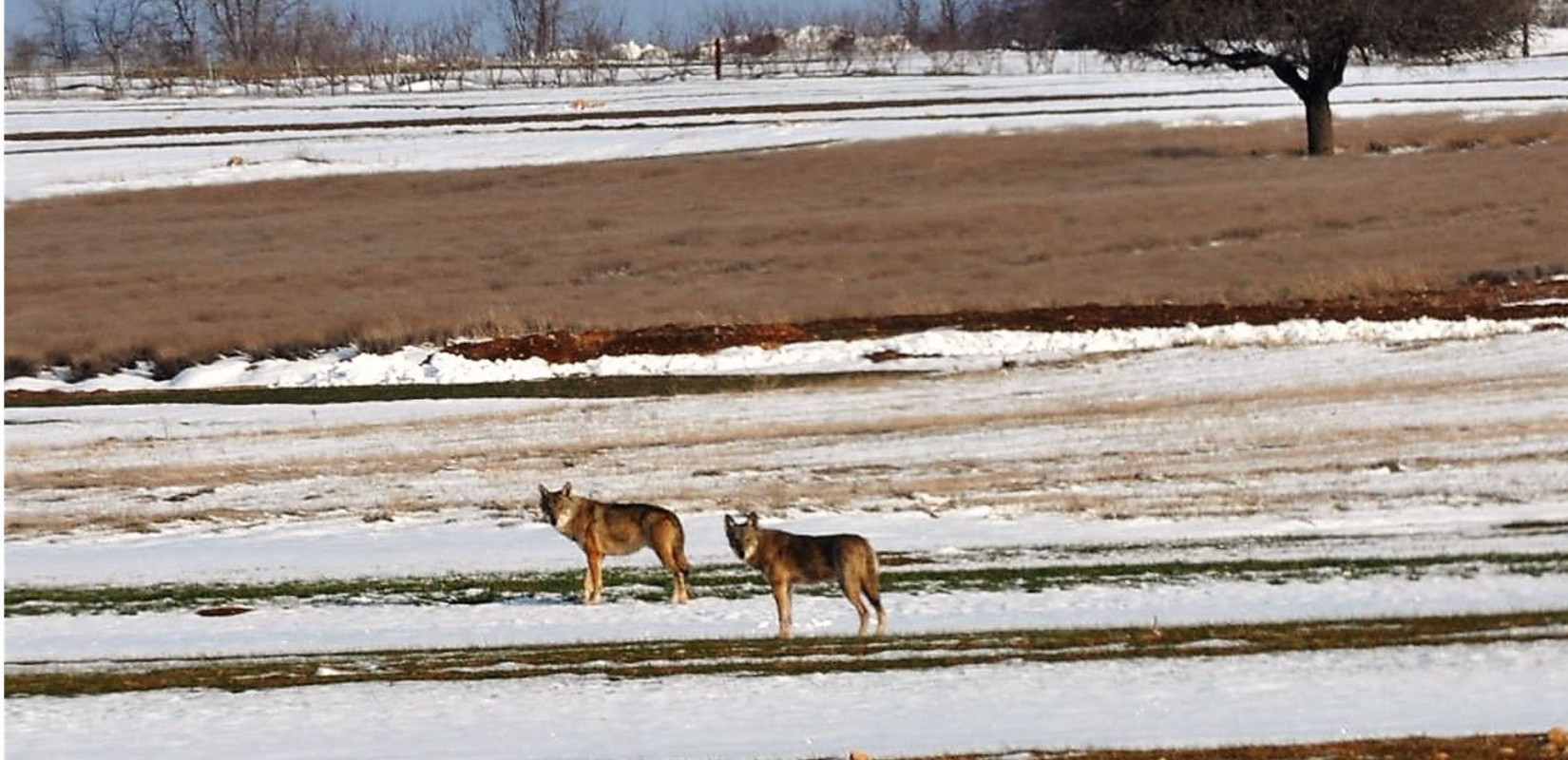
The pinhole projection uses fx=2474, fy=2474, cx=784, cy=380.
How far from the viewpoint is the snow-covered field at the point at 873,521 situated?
1112cm

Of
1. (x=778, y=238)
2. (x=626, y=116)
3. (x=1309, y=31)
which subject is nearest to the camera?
(x=778, y=238)

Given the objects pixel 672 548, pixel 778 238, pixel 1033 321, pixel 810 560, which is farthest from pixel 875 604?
pixel 778 238

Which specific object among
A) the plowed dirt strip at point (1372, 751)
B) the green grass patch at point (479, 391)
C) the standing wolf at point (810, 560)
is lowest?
the green grass patch at point (479, 391)

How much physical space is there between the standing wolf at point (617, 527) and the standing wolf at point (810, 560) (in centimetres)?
167

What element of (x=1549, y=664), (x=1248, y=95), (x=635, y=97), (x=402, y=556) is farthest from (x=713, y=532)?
(x=635, y=97)

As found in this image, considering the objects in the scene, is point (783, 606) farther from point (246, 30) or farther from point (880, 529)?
point (246, 30)

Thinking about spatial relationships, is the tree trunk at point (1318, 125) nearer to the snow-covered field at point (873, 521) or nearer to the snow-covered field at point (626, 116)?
the snow-covered field at point (626, 116)

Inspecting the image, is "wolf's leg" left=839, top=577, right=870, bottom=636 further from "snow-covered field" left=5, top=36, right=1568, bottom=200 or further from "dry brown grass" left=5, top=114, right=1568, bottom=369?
"snow-covered field" left=5, top=36, right=1568, bottom=200

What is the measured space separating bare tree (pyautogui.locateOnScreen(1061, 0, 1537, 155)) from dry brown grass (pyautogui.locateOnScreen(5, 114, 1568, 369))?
2322 mm

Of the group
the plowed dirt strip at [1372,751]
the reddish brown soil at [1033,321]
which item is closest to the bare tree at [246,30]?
the reddish brown soil at [1033,321]

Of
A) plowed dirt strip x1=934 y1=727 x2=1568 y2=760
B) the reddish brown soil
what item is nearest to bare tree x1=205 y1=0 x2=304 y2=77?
the reddish brown soil

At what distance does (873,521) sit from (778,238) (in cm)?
2698

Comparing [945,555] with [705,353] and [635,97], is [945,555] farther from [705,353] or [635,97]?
[635,97]

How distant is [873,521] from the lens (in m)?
22.1
